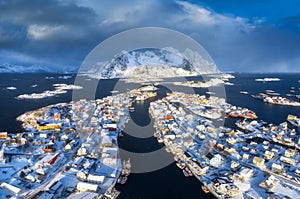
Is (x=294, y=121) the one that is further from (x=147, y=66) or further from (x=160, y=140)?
(x=147, y=66)

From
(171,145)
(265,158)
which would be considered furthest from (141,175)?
(265,158)

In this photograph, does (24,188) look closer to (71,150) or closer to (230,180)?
(71,150)

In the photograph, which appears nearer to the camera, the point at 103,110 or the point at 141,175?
the point at 141,175

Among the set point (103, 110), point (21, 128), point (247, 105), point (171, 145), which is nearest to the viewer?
point (171, 145)

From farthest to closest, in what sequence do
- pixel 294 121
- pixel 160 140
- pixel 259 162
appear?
pixel 294 121, pixel 160 140, pixel 259 162

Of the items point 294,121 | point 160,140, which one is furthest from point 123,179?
point 294,121

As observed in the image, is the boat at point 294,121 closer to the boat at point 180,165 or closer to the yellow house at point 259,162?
the yellow house at point 259,162

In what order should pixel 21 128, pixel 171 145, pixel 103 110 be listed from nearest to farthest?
pixel 171 145, pixel 21 128, pixel 103 110

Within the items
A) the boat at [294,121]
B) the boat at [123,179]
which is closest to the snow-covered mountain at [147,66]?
the boat at [294,121]
